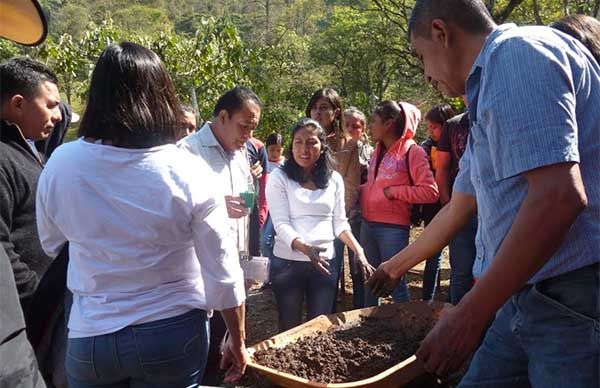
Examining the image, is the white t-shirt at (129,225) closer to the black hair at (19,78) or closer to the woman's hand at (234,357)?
the woman's hand at (234,357)

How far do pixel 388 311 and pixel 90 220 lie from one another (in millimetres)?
2329

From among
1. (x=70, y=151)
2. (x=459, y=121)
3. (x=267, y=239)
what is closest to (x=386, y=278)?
(x=70, y=151)

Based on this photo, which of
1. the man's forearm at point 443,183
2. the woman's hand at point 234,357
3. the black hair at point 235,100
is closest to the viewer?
the woman's hand at point 234,357

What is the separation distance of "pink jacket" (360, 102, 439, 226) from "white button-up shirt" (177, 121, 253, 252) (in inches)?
53.3

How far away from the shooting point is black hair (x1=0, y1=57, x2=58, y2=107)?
8.70 ft

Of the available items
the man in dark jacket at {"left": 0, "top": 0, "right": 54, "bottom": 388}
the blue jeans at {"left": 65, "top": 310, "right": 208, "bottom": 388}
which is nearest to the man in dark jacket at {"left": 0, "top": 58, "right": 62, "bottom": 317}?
the blue jeans at {"left": 65, "top": 310, "right": 208, "bottom": 388}

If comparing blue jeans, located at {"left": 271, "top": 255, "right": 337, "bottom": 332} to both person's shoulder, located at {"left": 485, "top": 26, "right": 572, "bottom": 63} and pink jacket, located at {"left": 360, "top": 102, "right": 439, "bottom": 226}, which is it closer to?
pink jacket, located at {"left": 360, "top": 102, "right": 439, "bottom": 226}

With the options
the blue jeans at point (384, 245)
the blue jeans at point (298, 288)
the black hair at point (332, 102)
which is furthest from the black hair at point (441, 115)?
the blue jeans at point (298, 288)

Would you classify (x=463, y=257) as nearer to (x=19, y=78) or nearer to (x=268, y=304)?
(x=268, y=304)

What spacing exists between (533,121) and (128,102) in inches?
50.3

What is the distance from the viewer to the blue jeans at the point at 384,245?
4422mm

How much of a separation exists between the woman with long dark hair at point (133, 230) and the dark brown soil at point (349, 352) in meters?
1.09

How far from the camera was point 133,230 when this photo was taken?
1.86m

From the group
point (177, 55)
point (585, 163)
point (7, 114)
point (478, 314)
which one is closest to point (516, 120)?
point (585, 163)
